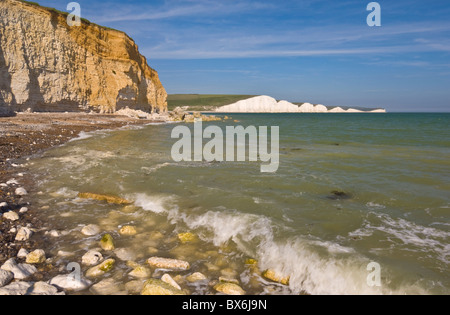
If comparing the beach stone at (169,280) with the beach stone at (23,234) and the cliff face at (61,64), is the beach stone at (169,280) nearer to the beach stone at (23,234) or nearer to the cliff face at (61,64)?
the beach stone at (23,234)

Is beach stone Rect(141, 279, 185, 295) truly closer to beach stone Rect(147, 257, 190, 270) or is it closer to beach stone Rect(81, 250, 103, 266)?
beach stone Rect(147, 257, 190, 270)

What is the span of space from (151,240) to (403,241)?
462 cm

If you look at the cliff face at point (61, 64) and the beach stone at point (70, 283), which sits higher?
the cliff face at point (61, 64)

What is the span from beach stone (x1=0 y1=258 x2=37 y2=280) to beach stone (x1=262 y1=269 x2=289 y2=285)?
3340 millimetres

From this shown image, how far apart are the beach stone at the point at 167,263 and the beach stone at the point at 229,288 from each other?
0.72 meters

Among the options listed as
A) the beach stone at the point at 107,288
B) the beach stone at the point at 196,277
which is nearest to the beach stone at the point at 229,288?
the beach stone at the point at 196,277

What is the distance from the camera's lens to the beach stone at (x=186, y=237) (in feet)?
17.3

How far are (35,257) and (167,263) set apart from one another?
1981 mm

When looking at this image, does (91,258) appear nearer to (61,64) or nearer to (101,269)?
(101,269)

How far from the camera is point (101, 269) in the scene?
4.14 metres

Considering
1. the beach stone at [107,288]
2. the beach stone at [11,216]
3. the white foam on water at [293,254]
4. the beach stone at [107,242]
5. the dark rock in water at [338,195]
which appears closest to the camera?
the beach stone at [107,288]

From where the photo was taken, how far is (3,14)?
25.8 m

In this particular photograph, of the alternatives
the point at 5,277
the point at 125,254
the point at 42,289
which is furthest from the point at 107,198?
the point at 42,289
